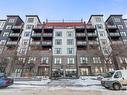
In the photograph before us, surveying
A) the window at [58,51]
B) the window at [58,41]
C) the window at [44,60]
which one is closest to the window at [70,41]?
the window at [58,41]

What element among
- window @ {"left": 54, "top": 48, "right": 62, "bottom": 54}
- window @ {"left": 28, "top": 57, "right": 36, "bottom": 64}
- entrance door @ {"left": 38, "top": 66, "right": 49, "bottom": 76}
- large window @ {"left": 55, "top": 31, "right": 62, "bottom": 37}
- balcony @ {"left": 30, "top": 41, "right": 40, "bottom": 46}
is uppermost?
large window @ {"left": 55, "top": 31, "right": 62, "bottom": 37}

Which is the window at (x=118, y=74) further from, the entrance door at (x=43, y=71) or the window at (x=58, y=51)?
the window at (x=58, y=51)

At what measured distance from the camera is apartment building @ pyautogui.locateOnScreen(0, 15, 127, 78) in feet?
136

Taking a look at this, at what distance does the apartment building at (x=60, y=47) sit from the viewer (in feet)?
136

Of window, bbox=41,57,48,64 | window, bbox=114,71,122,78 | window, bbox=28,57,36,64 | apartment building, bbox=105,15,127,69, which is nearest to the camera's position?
window, bbox=114,71,122,78

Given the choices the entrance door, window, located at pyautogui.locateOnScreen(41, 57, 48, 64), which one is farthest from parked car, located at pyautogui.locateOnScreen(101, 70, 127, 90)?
window, located at pyautogui.locateOnScreen(41, 57, 48, 64)

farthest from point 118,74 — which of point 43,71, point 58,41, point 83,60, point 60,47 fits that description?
point 58,41

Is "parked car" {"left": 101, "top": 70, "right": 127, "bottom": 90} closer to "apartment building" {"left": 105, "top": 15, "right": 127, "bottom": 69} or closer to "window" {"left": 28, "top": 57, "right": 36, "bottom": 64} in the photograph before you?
"apartment building" {"left": 105, "top": 15, "right": 127, "bottom": 69}

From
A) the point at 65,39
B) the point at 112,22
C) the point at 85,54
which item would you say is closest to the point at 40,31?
the point at 65,39

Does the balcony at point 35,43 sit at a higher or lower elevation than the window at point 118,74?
higher

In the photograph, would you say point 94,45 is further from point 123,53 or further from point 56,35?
point 56,35

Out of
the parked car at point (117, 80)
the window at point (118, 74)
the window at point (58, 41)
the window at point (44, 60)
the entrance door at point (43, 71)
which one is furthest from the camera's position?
the window at point (58, 41)

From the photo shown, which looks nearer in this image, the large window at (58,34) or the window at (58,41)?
the window at (58,41)

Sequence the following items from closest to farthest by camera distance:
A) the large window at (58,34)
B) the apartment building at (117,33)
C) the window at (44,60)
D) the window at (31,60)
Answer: the apartment building at (117,33)
the window at (31,60)
the window at (44,60)
the large window at (58,34)
